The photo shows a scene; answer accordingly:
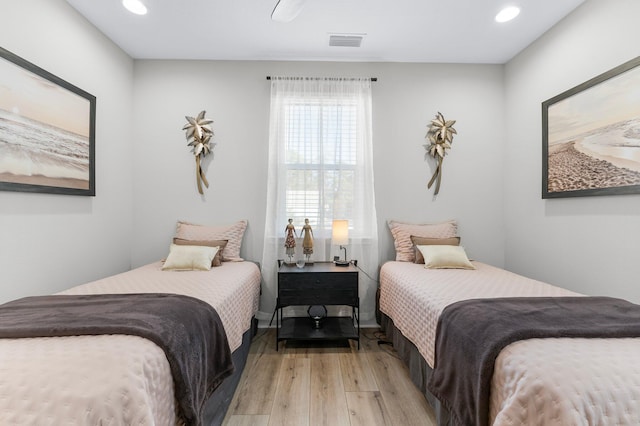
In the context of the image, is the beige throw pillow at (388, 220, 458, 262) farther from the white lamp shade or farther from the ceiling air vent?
the ceiling air vent

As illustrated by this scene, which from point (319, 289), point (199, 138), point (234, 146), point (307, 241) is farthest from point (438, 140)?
point (199, 138)

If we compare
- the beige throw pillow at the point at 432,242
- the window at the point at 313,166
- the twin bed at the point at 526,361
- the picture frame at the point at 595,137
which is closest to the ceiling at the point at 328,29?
the window at the point at 313,166

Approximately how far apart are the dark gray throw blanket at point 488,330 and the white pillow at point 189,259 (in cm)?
185

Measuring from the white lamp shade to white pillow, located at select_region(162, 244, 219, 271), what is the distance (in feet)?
3.66

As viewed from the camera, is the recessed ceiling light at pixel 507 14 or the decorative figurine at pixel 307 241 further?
the decorative figurine at pixel 307 241

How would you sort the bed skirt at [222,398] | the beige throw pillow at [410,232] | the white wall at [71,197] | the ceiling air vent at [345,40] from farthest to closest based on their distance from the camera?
the beige throw pillow at [410,232], the ceiling air vent at [345,40], the white wall at [71,197], the bed skirt at [222,398]

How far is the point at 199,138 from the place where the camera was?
3.11 m

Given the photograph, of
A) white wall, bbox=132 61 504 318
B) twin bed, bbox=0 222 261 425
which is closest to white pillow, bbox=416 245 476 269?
white wall, bbox=132 61 504 318

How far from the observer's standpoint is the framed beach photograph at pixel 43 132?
1.87 meters

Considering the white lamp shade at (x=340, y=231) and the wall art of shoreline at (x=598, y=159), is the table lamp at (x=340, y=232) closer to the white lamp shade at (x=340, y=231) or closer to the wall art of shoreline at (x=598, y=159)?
the white lamp shade at (x=340, y=231)

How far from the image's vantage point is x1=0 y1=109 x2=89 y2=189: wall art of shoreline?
6.13ft

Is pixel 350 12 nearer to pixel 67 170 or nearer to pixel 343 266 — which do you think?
pixel 343 266

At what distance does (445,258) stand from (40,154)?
10.2 feet

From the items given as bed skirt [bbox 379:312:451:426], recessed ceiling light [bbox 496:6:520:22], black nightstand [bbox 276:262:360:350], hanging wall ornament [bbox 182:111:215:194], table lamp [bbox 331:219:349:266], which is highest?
recessed ceiling light [bbox 496:6:520:22]
